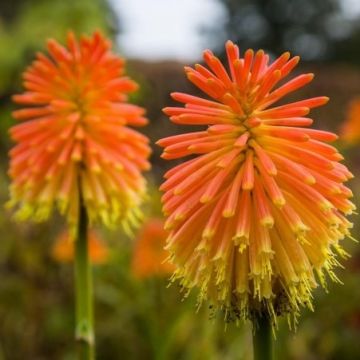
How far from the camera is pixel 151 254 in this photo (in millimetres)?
6312

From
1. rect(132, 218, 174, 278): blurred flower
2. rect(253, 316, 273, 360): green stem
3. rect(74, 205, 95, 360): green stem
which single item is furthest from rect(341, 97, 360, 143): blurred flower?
rect(253, 316, 273, 360): green stem

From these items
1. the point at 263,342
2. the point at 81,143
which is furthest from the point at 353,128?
the point at 263,342

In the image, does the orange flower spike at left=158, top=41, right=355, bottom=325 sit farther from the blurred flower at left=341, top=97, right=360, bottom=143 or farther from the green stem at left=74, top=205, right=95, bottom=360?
the blurred flower at left=341, top=97, right=360, bottom=143

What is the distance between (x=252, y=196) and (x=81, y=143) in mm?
1587

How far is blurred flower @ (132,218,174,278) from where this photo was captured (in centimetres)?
626

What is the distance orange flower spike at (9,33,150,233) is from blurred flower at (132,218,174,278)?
8.51ft

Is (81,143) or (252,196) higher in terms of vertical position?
(81,143)

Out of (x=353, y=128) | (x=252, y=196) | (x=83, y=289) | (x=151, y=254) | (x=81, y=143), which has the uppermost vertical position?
(x=353, y=128)

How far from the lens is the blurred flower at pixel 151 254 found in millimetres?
6262

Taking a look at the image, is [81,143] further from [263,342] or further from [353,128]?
[353,128]

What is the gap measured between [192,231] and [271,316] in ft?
1.14

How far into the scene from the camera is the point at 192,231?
7.04 ft

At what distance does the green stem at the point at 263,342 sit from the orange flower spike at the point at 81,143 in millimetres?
1482

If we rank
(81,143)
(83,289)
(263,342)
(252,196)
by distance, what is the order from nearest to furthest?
1. (263,342)
2. (252,196)
3. (83,289)
4. (81,143)
